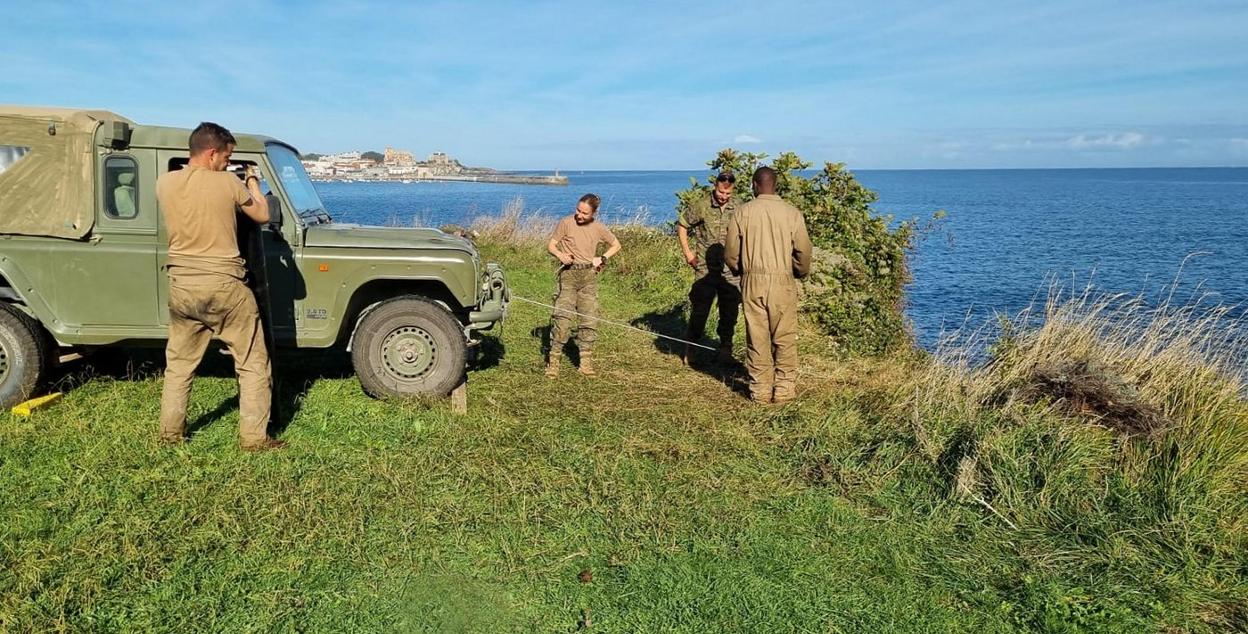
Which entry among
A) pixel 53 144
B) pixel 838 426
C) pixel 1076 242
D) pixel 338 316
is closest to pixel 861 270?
pixel 838 426

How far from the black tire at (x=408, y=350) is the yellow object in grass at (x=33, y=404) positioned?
2.09 m

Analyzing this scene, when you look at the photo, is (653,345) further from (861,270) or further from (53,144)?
(53,144)

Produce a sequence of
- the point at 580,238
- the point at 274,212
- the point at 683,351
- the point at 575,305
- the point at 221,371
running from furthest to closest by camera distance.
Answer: the point at 683,351 < the point at 575,305 < the point at 580,238 < the point at 221,371 < the point at 274,212

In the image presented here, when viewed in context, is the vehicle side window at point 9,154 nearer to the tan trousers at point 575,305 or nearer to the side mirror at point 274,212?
the side mirror at point 274,212

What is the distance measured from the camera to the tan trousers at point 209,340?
488 cm

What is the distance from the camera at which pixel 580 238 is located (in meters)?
7.37

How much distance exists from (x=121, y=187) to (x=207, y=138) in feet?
4.90

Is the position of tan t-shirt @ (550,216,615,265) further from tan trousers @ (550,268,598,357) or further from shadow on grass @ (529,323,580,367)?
shadow on grass @ (529,323,580,367)

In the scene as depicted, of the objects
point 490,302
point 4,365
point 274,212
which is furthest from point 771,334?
point 4,365

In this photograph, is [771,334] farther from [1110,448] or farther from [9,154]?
[9,154]

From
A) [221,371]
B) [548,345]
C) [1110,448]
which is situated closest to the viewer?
[1110,448]

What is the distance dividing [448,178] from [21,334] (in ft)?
384

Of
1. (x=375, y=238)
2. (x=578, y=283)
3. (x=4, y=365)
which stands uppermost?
(x=375, y=238)

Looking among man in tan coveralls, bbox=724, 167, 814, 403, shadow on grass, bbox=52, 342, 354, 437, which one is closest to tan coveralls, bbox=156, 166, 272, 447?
shadow on grass, bbox=52, 342, 354, 437
